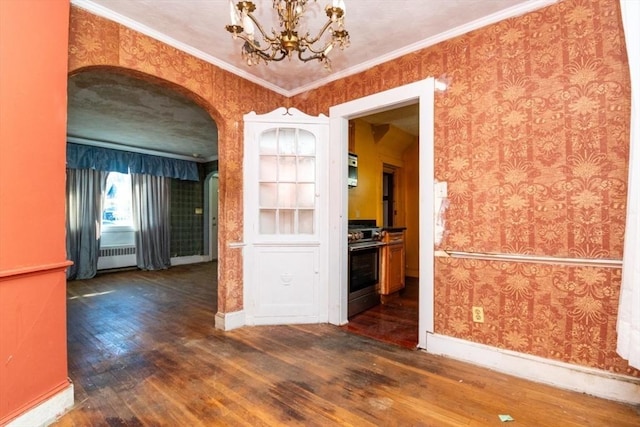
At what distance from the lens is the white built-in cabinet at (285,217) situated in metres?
3.05

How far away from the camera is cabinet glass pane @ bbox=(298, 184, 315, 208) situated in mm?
3145

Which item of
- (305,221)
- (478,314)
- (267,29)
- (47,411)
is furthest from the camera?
(305,221)

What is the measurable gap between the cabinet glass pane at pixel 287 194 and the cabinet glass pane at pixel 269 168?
0.13 m

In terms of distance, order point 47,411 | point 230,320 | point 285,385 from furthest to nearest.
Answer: point 230,320, point 285,385, point 47,411

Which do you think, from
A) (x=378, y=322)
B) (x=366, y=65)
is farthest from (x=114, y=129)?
(x=378, y=322)

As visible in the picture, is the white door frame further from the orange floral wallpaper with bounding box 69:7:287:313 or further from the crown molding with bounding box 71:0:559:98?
the orange floral wallpaper with bounding box 69:7:287:313

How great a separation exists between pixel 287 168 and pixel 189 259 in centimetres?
517

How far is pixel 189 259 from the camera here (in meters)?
7.18

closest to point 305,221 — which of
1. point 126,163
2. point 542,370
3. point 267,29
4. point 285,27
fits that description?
point 267,29

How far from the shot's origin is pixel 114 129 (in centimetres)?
498

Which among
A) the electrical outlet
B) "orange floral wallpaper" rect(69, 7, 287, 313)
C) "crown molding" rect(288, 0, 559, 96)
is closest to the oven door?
"orange floral wallpaper" rect(69, 7, 287, 313)

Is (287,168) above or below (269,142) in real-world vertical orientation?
below

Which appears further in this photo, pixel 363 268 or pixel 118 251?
pixel 118 251

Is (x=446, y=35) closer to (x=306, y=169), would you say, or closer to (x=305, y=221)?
(x=306, y=169)
